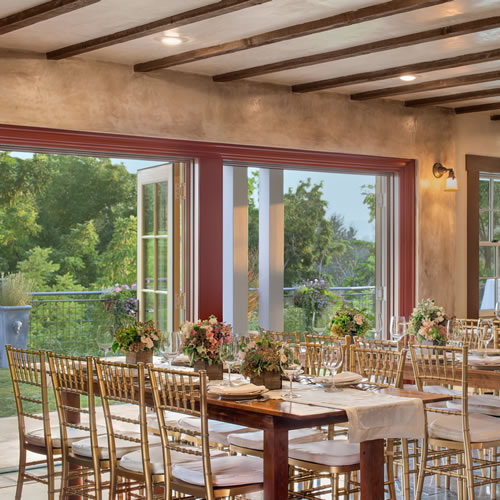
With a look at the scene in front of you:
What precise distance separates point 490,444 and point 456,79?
3082 mm

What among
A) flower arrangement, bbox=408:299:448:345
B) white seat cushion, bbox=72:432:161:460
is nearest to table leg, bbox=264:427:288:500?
white seat cushion, bbox=72:432:161:460

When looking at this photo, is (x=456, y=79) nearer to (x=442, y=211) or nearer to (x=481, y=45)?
(x=481, y=45)

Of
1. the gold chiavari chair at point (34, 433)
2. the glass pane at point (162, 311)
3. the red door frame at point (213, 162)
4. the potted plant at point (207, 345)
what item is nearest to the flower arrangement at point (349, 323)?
the red door frame at point (213, 162)

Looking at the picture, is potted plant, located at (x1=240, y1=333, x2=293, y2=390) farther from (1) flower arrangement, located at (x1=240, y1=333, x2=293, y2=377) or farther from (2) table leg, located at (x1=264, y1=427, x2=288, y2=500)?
(2) table leg, located at (x1=264, y1=427, x2=288, y2=500)

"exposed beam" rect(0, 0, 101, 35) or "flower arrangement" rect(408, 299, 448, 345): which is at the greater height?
"exposed beam" rect(0, 0, 101, 35)

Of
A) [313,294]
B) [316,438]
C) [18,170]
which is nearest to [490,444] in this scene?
[316,438]

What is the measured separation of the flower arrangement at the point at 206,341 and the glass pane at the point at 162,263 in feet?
8.24

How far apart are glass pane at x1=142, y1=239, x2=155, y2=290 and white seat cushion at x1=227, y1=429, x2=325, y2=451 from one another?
276cm

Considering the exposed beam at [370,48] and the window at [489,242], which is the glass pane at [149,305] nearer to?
the exposed beam at [370,48]

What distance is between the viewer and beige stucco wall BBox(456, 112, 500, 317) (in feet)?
26.1

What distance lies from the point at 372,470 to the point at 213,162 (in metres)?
3.33

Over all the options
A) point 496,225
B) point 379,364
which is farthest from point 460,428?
point 496,225

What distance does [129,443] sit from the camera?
403cm

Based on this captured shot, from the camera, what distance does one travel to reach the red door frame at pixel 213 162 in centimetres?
557
